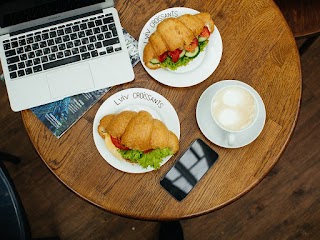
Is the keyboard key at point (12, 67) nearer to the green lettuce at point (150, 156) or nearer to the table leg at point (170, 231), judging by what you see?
the green lettuce at point (150, 156)

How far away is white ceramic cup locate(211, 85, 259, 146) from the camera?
1215 millimetres

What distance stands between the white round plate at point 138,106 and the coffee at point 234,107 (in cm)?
14

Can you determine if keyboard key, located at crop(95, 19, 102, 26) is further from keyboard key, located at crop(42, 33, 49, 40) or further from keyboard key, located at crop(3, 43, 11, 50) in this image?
keyboard key, located at crop(3, 43, 11, 50)

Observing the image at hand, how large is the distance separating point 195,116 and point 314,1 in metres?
0.78

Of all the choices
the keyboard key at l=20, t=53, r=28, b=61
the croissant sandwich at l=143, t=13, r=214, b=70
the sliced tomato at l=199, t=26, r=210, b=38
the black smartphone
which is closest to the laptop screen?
the keyboard key at l=20, t=53, r=28, b=61

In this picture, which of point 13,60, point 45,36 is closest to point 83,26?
point 45,36

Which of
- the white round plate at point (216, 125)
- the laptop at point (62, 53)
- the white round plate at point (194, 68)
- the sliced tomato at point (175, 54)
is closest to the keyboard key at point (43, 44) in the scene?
the laptop at point (62, 53)

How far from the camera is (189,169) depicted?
4.08 feet

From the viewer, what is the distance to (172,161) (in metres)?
1.26

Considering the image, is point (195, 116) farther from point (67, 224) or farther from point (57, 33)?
point (67, 224)

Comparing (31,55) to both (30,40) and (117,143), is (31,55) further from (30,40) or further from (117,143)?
(117,143)

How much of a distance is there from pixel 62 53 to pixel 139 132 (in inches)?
15.0

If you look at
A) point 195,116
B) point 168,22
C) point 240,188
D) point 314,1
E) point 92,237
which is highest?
point 168,22

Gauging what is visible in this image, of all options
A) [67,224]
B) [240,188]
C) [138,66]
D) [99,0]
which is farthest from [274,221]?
[99,0]
